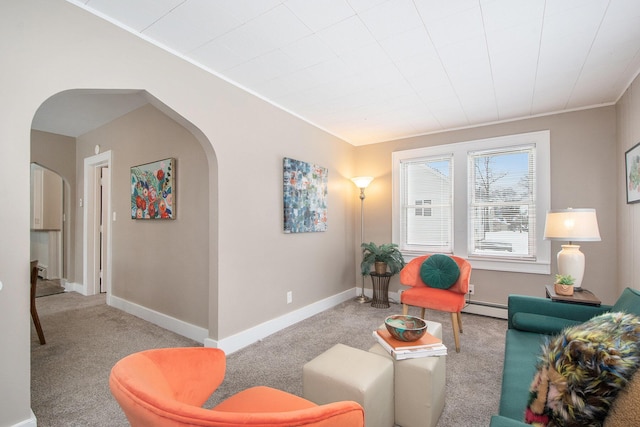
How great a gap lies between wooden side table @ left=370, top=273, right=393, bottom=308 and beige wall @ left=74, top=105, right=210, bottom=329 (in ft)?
7.34

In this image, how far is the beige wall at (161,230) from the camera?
2916mm

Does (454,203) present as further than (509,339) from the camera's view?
Yes

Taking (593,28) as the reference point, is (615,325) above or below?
below

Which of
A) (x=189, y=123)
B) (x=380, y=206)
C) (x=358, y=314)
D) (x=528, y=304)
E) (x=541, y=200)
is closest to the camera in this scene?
(x=528, y=304)

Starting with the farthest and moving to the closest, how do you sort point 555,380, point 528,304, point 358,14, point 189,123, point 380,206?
point 380,206, point 189,123, point 528,304, point 358,14, point 555,380

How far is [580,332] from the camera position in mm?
1006

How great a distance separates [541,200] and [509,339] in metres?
2.20

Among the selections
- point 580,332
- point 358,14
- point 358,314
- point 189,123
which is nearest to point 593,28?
point 358,14

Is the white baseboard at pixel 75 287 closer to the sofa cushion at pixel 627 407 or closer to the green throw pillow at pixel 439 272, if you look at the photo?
the green throw pillow at pixel 439 272

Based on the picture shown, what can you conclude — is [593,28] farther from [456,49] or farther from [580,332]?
[580,332]

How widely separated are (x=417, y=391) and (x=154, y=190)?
3.16m

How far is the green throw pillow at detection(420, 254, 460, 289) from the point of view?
10.1ft

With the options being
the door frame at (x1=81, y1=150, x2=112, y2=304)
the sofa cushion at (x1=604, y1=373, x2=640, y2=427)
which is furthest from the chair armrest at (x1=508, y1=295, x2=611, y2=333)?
the door frame at (x1=81, y1=150, x2=112, y2=304)

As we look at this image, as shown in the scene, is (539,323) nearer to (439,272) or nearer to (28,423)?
(439,272)
